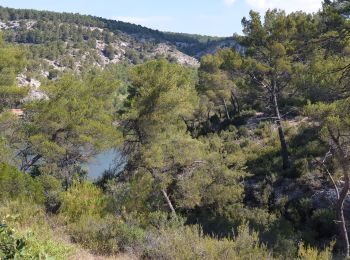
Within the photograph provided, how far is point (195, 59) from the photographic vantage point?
169 metres

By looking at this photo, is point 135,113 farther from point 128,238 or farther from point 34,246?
point 34,246

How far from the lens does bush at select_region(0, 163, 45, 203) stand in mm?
14711

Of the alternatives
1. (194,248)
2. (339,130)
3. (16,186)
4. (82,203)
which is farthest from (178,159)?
(194,248)

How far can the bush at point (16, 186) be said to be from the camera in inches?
579

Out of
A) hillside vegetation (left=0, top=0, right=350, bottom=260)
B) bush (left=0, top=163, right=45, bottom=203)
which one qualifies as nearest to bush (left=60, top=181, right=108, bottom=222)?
hillside vegetation (left=0, top=0, right=350, bottom=260)

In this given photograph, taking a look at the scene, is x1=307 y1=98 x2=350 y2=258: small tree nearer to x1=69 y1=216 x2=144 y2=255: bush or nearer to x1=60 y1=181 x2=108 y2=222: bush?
x1=69 y1=216 x2=144 y2=255: bush

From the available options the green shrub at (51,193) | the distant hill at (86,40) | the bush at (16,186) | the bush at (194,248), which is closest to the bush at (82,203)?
the green shrub at (51,193)

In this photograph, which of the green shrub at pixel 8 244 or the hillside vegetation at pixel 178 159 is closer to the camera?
the green shrub at pixel 8 244

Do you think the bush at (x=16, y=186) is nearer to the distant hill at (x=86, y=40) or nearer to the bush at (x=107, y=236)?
the bush at (x=107, y=236)

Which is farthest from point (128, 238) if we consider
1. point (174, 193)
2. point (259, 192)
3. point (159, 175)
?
point (259, 192)

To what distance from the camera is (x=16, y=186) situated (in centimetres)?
1513

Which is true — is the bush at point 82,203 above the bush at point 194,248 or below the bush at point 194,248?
below

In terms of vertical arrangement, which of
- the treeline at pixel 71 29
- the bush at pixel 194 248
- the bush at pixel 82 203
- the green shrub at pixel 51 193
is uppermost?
the treeline at pixel 71 29

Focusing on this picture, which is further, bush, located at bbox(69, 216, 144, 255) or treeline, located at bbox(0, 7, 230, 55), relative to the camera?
treeline, located at bbox(0, 7, 230, 55)
